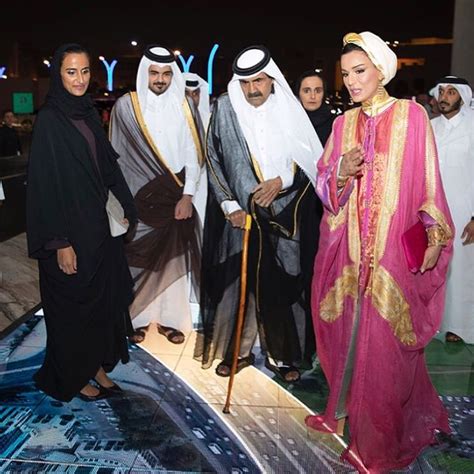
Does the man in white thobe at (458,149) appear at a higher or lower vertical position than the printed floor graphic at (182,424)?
higher

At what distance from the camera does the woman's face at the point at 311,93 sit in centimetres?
371

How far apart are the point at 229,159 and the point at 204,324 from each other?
951mm

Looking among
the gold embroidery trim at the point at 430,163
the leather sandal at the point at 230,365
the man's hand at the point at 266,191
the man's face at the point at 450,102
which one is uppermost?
the man's face at the point at 450,102

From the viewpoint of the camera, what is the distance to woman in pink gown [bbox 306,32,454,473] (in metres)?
2.39

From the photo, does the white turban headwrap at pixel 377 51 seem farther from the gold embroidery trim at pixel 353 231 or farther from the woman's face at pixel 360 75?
the gold embroidery trim at pixel 353 231

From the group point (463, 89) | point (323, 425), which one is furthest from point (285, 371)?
point (463, 89)

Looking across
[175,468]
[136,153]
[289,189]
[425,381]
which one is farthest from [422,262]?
[136,153]

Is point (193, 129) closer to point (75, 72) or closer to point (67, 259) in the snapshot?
point (75, 72)

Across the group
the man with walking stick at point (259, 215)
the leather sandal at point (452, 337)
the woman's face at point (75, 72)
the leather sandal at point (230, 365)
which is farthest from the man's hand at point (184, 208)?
the leather sandal at point (452, 337)

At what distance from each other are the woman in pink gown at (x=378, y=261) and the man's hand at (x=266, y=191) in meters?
0.56

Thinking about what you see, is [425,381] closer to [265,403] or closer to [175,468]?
[265,403]

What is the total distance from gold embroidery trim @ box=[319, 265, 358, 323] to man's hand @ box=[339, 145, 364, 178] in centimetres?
41

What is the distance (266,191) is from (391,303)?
40.0 inches

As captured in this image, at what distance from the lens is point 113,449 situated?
2727 millimetres
